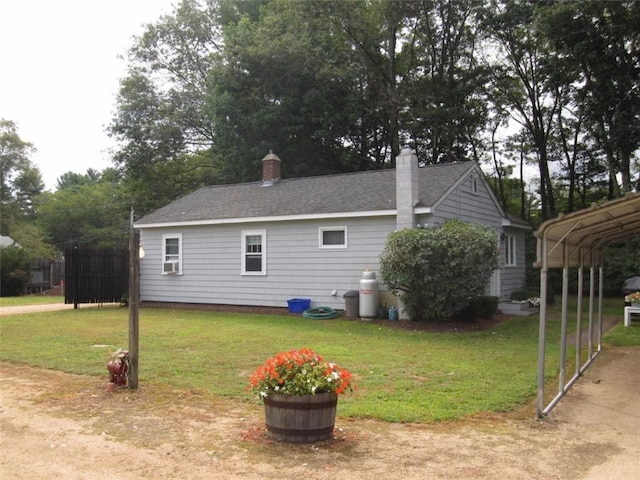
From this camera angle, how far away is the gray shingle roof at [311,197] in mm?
15117

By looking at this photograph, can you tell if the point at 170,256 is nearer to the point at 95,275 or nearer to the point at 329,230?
the point at 95,275

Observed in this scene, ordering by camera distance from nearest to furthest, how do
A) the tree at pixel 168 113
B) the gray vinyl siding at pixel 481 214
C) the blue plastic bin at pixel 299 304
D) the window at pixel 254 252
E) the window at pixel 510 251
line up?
the gray vinyl siding at pixel 481 214, the blue plastic bin at pixel 299 304, the window at pixel 254 252, the window at pixel 510 251, the tree at pixel 168 113

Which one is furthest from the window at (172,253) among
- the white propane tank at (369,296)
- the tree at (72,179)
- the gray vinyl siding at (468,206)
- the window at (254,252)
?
the tree at (72,179)

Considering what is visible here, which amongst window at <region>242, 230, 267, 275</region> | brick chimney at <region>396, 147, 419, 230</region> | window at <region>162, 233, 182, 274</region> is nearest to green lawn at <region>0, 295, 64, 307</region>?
window at <region>162, 233, 182, 274</region>

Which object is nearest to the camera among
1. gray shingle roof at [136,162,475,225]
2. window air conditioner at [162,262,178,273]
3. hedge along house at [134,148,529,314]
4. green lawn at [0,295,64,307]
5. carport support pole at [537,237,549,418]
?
carport support pole at [537,237,549,418]

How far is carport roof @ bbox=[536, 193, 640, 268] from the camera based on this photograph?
18.2ft

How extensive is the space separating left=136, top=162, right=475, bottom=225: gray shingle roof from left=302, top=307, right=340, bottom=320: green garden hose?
2735 millimetres

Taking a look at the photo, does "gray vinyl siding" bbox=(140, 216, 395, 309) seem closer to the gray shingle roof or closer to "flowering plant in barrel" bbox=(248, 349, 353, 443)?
the gray shingle roof

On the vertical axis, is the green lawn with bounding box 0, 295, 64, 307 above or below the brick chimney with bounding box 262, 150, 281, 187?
below

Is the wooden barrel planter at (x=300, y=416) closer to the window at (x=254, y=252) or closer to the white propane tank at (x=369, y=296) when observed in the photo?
the white propane tank at (x=369, y=296)

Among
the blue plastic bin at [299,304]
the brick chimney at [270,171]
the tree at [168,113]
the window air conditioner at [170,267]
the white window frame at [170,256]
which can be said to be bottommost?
the blue plastic bin at [299,304]

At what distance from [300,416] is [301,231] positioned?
1150 centimetres

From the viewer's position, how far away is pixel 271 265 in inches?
653

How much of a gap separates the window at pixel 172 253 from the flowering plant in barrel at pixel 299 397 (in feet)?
47.2
